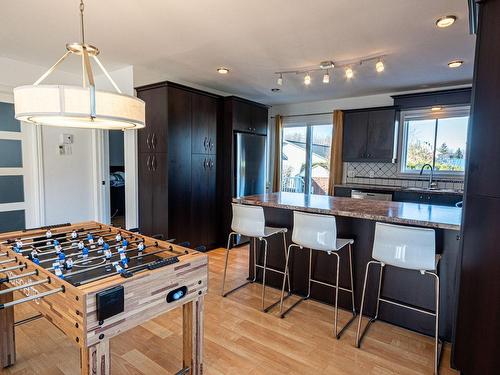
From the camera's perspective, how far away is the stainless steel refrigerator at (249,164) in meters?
4.71

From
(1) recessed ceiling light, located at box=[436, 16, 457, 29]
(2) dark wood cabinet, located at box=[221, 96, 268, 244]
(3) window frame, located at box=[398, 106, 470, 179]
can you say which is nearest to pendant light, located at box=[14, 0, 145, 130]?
(1) recessed ceiling light, located at box=[436, 16, 457, 29]

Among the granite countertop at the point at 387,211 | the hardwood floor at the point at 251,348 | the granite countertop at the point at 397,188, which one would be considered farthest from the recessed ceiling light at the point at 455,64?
the hardwood floor at the point at 251,348

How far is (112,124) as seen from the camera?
70.9 inches

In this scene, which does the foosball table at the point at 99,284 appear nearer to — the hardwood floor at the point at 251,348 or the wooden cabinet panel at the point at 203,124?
the hardwood floor at the point at 251,348

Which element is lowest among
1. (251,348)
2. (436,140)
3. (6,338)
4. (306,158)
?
(251,348)

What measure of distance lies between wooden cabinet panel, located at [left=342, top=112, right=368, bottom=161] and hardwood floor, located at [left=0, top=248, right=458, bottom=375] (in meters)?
3.22

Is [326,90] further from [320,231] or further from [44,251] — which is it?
[44,251]

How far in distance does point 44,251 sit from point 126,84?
112 inches

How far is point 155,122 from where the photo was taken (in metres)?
3.91

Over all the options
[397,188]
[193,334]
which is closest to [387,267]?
[193,334]

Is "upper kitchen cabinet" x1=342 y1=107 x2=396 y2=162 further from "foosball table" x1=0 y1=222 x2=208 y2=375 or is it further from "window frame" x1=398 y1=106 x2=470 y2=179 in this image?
"foosball table" x1=0 y1=222 x2=208 y2=375

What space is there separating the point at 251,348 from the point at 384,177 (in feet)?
13.7

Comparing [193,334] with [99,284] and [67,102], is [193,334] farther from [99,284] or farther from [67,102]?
[67,102]

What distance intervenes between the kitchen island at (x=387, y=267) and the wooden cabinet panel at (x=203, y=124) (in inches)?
56.8
